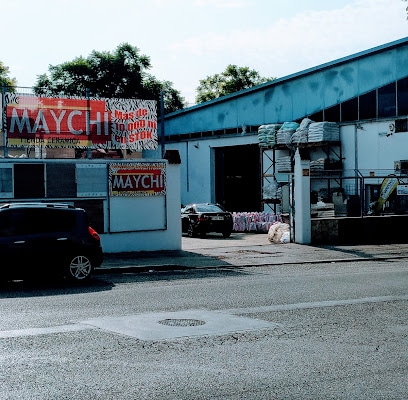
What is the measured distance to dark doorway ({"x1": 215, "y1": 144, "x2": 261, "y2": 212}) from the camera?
49.6 meters

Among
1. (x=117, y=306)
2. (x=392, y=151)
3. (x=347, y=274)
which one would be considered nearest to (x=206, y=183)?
(x=392, y=151)

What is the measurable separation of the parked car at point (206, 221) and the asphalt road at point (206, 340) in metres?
16.4

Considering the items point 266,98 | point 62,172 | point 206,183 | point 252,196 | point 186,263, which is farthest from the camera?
point 252,196

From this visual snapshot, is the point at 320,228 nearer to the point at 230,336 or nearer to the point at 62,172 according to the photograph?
the point at 62,172

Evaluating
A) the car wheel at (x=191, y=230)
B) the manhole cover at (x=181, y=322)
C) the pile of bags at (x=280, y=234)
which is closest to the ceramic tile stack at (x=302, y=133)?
the car wheel at (x=191, y=230)

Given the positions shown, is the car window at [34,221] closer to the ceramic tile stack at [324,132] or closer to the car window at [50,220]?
the car window at [50,220]

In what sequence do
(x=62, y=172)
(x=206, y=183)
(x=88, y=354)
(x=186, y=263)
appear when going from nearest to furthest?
(x=88, y=354)
(x=186, y=263)
(x=62, y=172)
(x=206, y=183)

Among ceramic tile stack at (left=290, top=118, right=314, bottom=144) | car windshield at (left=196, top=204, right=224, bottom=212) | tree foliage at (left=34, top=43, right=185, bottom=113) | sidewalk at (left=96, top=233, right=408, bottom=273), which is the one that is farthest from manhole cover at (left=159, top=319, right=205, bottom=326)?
tree foliage at (left=34, top=43, right=185, bottom=113)

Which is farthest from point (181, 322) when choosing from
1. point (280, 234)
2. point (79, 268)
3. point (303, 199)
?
point (280, 234)

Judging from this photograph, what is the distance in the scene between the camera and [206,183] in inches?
1935

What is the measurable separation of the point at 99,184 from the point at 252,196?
30.9 metres

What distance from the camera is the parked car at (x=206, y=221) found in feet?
104

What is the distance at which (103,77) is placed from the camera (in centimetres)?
7300

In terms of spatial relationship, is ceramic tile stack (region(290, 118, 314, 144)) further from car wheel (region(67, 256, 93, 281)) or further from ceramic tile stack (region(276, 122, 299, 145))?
car wheel (region(67, 256, 93, 281))
